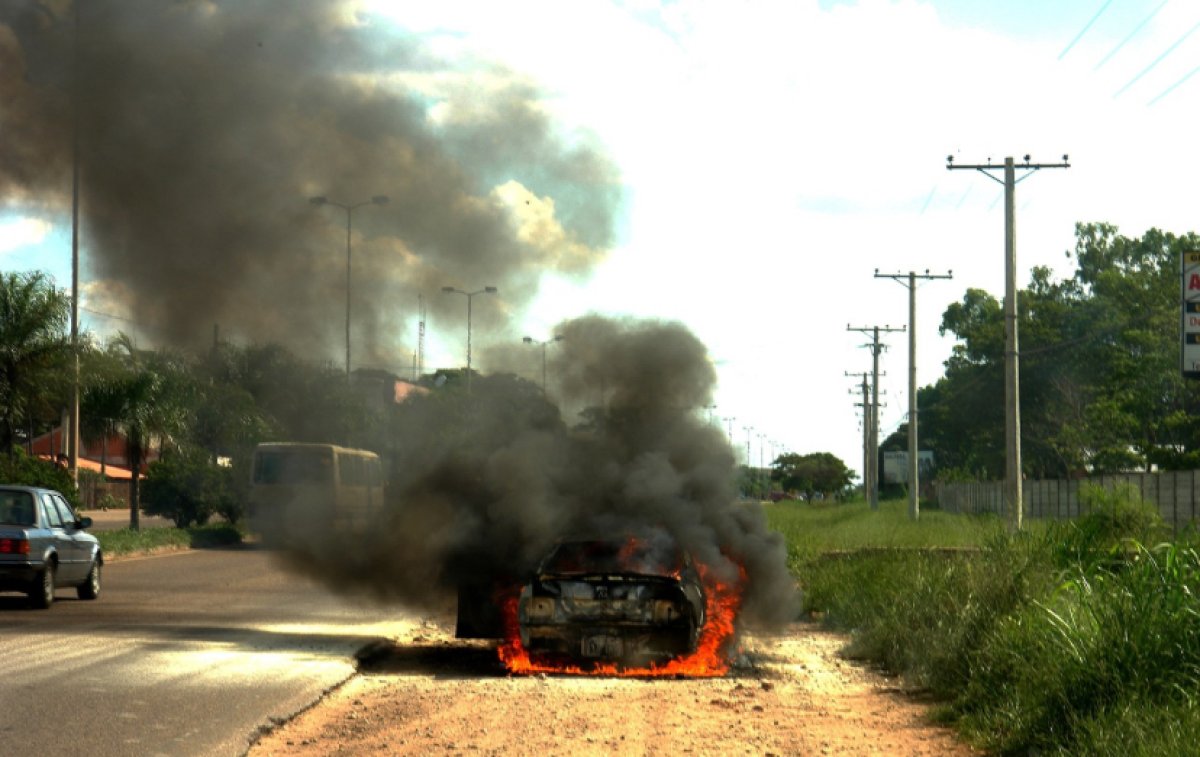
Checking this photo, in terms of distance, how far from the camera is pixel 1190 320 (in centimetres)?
2952

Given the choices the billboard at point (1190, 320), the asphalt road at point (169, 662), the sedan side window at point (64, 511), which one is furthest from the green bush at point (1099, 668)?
the billboard at point (1190, 320)

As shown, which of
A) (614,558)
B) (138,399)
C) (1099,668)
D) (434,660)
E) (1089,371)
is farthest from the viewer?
(1089,371)

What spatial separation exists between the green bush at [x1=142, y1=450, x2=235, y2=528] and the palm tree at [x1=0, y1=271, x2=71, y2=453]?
1179cm

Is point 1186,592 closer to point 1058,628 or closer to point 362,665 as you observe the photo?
point 1058,628

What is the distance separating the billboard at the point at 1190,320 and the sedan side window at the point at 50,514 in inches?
859

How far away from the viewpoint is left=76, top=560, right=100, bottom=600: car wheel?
19969mm

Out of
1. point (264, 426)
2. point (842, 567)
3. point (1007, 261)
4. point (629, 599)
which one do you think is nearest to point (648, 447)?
point (629, 599)

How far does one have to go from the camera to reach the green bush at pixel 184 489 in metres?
42.9

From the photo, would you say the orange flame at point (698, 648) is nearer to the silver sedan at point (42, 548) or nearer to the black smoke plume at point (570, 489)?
the black smoke plume at point (570, 489)

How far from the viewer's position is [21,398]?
30375mm

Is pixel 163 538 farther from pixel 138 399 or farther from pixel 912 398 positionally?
pixel 912 398

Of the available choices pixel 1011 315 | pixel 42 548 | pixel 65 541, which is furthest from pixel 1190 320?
pixel 42 548

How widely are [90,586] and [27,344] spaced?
12.1 metres

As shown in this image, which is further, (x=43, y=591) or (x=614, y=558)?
(x=43, y=591)
